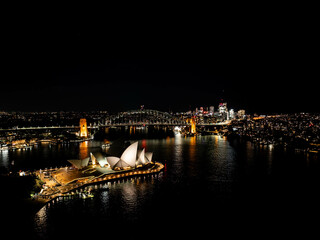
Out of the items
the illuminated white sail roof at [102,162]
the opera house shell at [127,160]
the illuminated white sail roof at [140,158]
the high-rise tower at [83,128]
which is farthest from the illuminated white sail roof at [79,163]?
the high-rise tower at [83,128]

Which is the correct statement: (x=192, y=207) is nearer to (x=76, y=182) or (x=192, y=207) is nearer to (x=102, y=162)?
(x=76, y=182)

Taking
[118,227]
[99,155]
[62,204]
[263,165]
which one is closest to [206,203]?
[118,227]

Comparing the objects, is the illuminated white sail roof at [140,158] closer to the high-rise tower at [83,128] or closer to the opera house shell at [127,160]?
the opera house shell at [127,160]

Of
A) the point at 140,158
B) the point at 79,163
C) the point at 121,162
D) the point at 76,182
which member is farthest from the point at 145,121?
the point at 76,182

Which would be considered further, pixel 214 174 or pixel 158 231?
pixel 214 174

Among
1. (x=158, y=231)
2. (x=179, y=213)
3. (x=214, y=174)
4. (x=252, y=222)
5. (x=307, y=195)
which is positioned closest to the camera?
(x=158, y=231)

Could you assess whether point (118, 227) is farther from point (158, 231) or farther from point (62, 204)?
point (62, 204)
